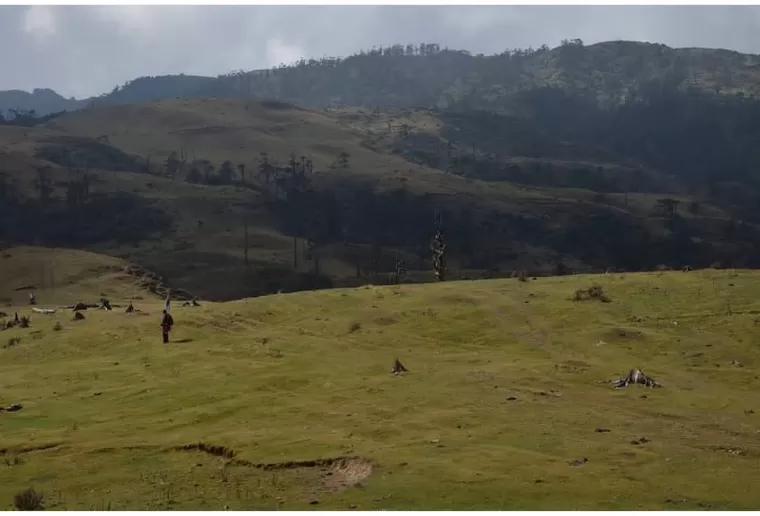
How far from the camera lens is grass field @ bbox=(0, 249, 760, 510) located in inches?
829

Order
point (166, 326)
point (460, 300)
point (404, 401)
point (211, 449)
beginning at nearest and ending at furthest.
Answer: point (211, 449)
point (404, 401)
point (166, 326)
point (460, 300)

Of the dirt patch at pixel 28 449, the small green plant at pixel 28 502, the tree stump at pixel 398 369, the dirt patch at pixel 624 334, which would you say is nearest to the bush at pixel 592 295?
the dirt patch at pixel 624 334

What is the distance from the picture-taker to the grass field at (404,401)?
21.0 metres

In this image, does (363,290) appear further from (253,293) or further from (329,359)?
(253,293)

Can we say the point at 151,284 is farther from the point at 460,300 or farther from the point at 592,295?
the point at 592,295

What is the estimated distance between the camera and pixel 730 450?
78.4ft

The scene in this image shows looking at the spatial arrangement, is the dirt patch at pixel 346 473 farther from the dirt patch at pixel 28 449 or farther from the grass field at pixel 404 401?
the dirt patch at pixel 28 449

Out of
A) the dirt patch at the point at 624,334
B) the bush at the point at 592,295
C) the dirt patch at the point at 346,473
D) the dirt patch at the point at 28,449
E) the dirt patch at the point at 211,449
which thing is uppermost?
the bush at the point at 592,295

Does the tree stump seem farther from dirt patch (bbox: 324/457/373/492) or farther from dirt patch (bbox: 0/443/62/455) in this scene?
dirt patch (bbox: 0/443/62/455)

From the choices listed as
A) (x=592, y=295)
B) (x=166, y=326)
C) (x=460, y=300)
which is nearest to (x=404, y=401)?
(x=166, y=326)

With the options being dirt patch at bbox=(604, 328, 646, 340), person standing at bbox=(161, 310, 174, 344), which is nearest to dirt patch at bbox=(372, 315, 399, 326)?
person standing at bbox=(161, 310, 174, 344)

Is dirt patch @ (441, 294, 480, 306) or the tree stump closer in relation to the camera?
the tree stump

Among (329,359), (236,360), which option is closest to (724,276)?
(329,359)

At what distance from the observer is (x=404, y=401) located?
30984 millimetres
